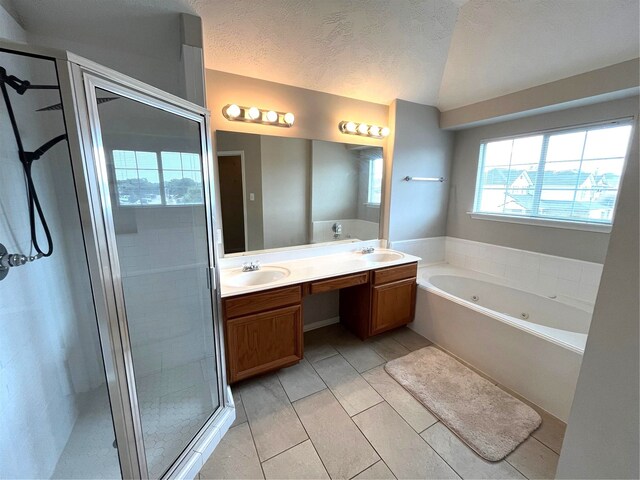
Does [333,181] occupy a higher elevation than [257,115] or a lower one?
lower

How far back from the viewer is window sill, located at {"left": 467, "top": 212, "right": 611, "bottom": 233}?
2.25 m

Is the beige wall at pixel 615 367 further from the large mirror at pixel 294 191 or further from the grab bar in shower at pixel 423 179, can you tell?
the grab bar in shower at pixel 423 179

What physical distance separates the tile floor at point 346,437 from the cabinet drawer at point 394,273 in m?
0.76

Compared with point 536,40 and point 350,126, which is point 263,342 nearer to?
point 350,126

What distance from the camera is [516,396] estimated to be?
1.94 meters

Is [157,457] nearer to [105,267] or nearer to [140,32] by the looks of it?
[105,267]

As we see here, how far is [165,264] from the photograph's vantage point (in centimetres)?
195

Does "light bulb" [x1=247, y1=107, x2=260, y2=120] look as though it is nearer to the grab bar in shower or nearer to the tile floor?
the grab bar in shower

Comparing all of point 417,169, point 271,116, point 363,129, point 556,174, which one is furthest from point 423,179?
point 271,116

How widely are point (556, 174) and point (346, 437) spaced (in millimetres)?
2920

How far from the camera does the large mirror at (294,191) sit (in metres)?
2.17

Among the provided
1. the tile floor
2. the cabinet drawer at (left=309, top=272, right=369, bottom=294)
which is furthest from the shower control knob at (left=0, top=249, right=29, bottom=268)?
the cabinet drawer at (left=309, top=272, right=369, bottom=294)

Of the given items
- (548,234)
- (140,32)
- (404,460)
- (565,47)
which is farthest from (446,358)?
(140,32)

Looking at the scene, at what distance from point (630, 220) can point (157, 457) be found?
2070mm
